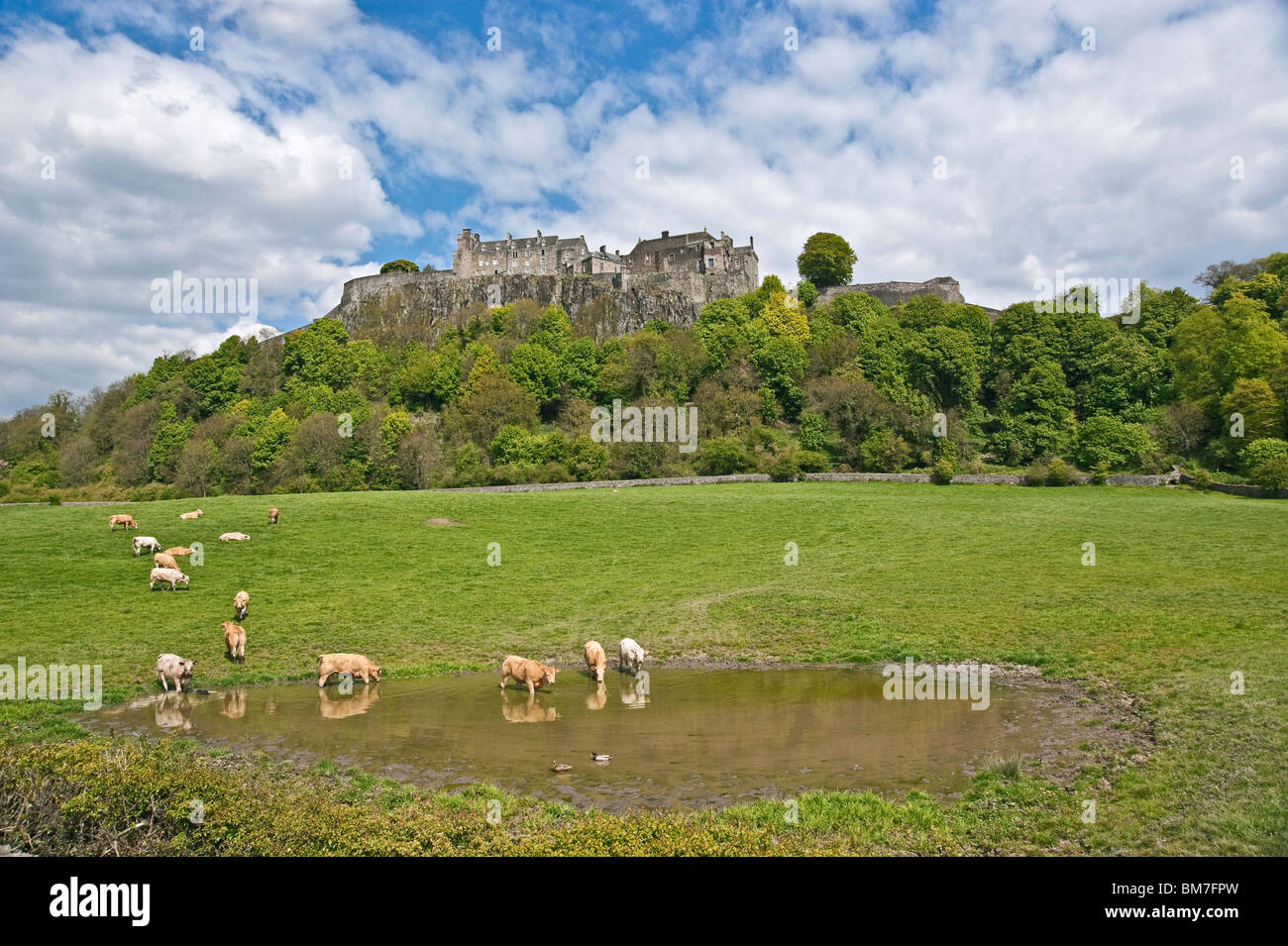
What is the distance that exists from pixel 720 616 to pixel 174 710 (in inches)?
536

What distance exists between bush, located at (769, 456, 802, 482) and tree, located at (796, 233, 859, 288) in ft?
219

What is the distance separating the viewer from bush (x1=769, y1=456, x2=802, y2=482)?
58.5 meters

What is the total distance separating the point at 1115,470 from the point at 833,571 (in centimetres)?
4323

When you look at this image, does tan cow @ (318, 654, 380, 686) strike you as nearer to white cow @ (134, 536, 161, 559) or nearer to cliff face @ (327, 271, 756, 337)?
white cow @ (134, 536, 161, 559)

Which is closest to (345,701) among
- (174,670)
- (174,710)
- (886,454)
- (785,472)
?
(174,710)

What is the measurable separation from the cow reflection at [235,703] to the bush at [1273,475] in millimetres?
56275

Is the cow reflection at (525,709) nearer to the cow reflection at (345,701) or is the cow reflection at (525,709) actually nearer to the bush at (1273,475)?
the cow reflection at (345,701)

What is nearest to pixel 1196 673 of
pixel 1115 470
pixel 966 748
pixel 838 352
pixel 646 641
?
pixel 966 748

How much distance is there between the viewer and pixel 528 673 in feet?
53.3

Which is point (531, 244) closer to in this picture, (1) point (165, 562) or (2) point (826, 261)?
(2) point (826, 261)

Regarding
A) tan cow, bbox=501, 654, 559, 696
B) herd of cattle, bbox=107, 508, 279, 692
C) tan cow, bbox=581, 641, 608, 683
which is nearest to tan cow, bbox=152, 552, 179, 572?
herd of cattle, bbox=107, 508, 279, 692

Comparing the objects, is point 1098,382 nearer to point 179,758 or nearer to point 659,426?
point 659,426

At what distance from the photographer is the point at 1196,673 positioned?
48.1 feet
